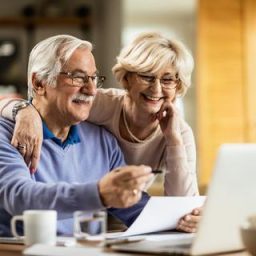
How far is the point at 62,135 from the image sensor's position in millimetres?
2303

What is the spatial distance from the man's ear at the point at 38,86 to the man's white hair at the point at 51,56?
11 millimetres

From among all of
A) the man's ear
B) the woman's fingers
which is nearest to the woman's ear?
the man's ear

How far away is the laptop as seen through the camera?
5.03 ft

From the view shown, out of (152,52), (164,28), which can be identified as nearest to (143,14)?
(164,28)

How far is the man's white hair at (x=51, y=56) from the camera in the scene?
7.29ft

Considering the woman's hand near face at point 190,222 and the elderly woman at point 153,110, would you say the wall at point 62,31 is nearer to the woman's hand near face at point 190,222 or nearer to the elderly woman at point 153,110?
the elderly woman at point 153,110

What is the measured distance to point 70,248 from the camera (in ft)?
5.23

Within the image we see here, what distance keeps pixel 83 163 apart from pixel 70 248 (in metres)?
0.78

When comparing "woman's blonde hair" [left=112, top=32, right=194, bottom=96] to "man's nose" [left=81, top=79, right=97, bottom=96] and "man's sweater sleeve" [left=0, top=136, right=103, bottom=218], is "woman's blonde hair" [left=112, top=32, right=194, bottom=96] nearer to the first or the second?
"man's nose" [left=81, top=79, right=97, bottom=96]

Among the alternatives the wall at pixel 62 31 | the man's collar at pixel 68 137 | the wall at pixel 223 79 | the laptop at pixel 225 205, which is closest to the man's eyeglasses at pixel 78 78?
the man's collar at pixel 68 137

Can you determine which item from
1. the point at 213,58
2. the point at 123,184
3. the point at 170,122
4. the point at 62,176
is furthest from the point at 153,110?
the point at 213,58

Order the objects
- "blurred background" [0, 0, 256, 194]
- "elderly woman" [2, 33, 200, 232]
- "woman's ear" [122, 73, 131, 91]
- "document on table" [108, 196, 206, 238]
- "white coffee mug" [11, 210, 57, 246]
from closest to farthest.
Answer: "white coffee mug" [11, 210, 57, 246] < "document on table" [108, 196, 206, 238] < "elderly woman" [2, 33, 200, 232] < "woman's ear" [122, 73, 131, 91] < "blurred background" [0, 0, 256, 194]

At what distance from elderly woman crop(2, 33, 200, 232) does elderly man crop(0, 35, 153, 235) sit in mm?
A: 78

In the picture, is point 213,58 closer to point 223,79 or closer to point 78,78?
point 223,79
